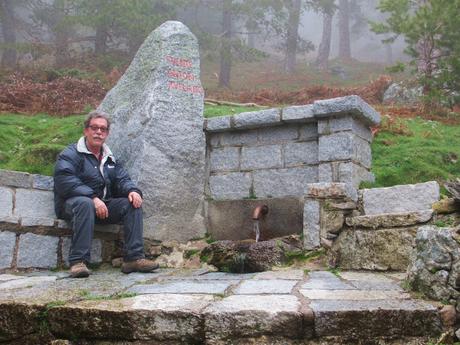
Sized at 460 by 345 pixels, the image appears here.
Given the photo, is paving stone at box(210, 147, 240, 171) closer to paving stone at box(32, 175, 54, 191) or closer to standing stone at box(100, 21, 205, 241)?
standing stone at box(100, 21, 205, 241)

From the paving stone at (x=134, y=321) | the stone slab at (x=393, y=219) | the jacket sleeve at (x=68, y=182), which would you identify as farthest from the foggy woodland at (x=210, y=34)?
the paving stone at (x=134, y=321)

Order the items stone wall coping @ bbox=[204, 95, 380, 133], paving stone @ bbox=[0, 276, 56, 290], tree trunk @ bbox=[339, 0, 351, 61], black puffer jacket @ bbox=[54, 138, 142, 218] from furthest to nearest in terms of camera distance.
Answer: tree trunk @ bbox=[339, 0, 351, 61] → stone wall coping @ bbox=[204, 95, 380, 133] → black puffer jacket @ bbox=[54, 138, 142, 218] → paving stone @ bbox=[0, 276, 56, 290]

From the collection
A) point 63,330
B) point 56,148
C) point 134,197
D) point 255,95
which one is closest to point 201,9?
point 255,95

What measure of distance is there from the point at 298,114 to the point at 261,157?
0.74 m

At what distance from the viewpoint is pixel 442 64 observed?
1014 centimetres

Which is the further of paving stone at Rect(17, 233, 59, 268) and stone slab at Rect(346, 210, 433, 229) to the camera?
paving stone at Rect(17, 233, 59, 268)

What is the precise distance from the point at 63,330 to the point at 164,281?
123cm

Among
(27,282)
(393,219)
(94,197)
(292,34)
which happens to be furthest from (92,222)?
(292,34)

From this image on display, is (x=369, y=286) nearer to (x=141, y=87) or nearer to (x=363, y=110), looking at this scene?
(x=363, y=110)

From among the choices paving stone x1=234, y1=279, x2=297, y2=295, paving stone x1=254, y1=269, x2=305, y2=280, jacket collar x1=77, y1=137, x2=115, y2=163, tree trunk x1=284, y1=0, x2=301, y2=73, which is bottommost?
paving stone x1=254, y1=269, x2=305, y2=280

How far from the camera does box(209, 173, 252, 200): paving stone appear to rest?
599 cm

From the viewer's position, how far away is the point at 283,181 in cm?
577

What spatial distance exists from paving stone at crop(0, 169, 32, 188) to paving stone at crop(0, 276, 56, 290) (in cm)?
131

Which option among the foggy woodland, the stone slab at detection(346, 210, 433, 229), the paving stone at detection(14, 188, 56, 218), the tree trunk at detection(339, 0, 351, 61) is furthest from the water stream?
the tree trunk at detection(339, 0, 351, 61)
